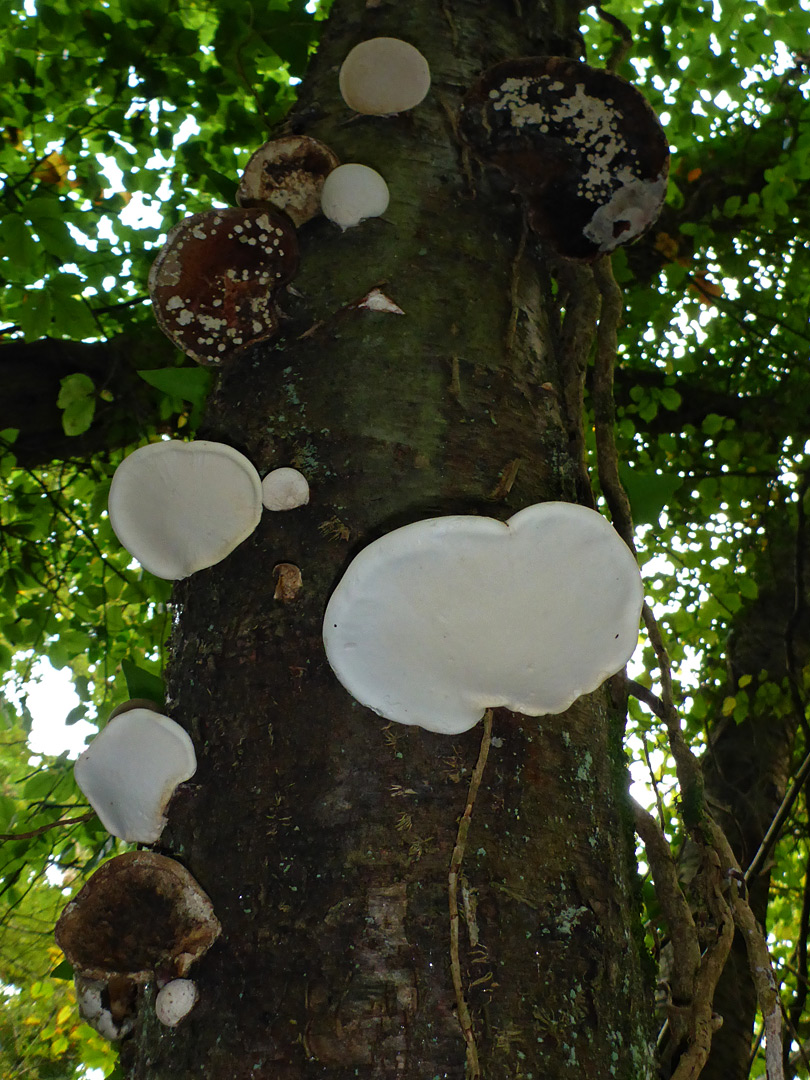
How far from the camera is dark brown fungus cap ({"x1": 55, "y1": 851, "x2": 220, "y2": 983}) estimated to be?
0.95 m

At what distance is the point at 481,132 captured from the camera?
5.02 feet

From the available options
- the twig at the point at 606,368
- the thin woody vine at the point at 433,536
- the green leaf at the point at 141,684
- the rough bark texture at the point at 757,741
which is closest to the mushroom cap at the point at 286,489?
the thin woody vine at the point at 433,536

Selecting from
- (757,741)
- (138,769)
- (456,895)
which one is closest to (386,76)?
(138,769)

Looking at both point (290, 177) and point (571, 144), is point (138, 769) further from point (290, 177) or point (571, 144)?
point (571, 144)

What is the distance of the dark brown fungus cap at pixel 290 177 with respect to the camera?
149cm

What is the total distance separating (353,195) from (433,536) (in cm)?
80

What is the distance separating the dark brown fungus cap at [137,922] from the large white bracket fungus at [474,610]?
325mm

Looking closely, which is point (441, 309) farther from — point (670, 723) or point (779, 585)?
point (779, 585)

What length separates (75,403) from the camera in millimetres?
2762

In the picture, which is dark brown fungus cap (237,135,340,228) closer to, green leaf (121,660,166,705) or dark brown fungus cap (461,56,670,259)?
dark brown fungus cap (461,56,670,259)

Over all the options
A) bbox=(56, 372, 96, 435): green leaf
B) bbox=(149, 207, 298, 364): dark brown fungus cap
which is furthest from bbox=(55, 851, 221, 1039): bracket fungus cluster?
bbox=(56, 372, 96, 435): green leaf

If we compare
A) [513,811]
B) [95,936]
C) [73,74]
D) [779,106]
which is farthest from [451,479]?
[779,106]

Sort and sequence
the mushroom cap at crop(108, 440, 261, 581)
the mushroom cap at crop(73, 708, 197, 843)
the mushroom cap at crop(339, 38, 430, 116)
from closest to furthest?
the mushroom cap at crop(73, 708, 197, 843)
the mushroom cap at crop(108, 440, 261, 581)
the mushroom cap at crop(339, 38, 430, 116)

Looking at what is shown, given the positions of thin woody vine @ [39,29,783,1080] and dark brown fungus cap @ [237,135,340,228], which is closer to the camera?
thin woody vine @ [39,29,783,1080]
